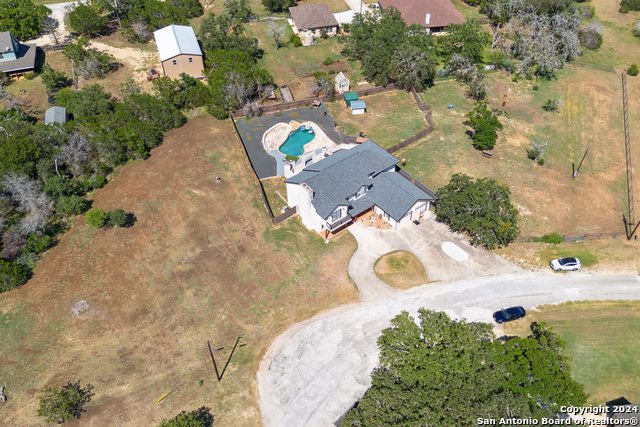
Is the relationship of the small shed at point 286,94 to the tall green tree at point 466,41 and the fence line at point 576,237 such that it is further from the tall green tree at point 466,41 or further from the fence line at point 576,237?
the fence line at point 576,237

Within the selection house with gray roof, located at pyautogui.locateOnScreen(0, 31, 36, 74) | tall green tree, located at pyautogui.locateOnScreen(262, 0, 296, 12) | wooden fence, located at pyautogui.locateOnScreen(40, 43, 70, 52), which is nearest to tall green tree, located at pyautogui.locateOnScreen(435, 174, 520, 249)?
tall green tree, located at pyautogui.locateOnScreen(262, 0, 296, 12)

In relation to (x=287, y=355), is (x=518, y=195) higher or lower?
higher

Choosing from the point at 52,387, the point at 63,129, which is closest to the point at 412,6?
the point at 63,129

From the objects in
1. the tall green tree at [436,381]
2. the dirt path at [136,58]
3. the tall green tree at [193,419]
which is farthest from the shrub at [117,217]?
the dirt path at [136,58]

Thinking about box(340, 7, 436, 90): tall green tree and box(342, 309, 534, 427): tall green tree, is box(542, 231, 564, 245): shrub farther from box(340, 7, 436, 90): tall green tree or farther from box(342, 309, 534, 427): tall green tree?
box(340, 7, 436, 90): tall green tree

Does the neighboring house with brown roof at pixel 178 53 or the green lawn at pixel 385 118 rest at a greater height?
the neighboring house with brown roof at pixel 178 53

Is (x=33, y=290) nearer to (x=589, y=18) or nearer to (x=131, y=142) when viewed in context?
(x=131, y=142)

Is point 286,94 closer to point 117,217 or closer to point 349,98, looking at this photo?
point 349,98
